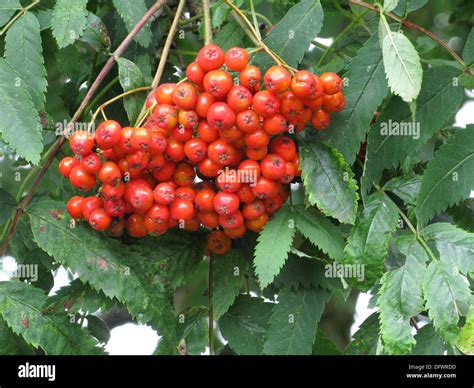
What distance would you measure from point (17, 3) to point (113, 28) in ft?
1.44

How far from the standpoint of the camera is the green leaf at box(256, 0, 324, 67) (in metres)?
2.27

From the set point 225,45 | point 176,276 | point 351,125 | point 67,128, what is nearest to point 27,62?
point 67,128

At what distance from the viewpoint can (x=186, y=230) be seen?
8.04 ft

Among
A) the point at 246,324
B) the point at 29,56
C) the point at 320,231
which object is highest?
the point at 29,56

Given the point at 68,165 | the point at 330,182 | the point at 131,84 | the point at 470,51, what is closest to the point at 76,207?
the point at 68,165

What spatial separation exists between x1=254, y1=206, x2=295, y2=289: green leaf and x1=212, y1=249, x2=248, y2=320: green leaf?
0.65 ft

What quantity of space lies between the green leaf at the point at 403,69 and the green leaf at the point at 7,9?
1089 millimetres

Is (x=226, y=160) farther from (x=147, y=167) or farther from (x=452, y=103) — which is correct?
(x=452, y=103)

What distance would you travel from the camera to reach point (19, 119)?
2.15 m

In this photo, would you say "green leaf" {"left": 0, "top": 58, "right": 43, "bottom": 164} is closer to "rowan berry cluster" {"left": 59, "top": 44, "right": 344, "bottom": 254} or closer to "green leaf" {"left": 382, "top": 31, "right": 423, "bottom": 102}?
"rowan berry cluster" {"left": 59, "top": 44, "right": 344, "bottom": 254}

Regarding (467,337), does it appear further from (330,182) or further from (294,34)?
(294,34)

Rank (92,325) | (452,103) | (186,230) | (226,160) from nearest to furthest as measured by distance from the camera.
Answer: (226,160) → (452,103) → (186,230) → (92,325)

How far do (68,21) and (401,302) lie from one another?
1203 mm

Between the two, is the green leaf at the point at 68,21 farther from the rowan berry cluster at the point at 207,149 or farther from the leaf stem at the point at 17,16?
the rowan berry cluster at the point at 207,149
